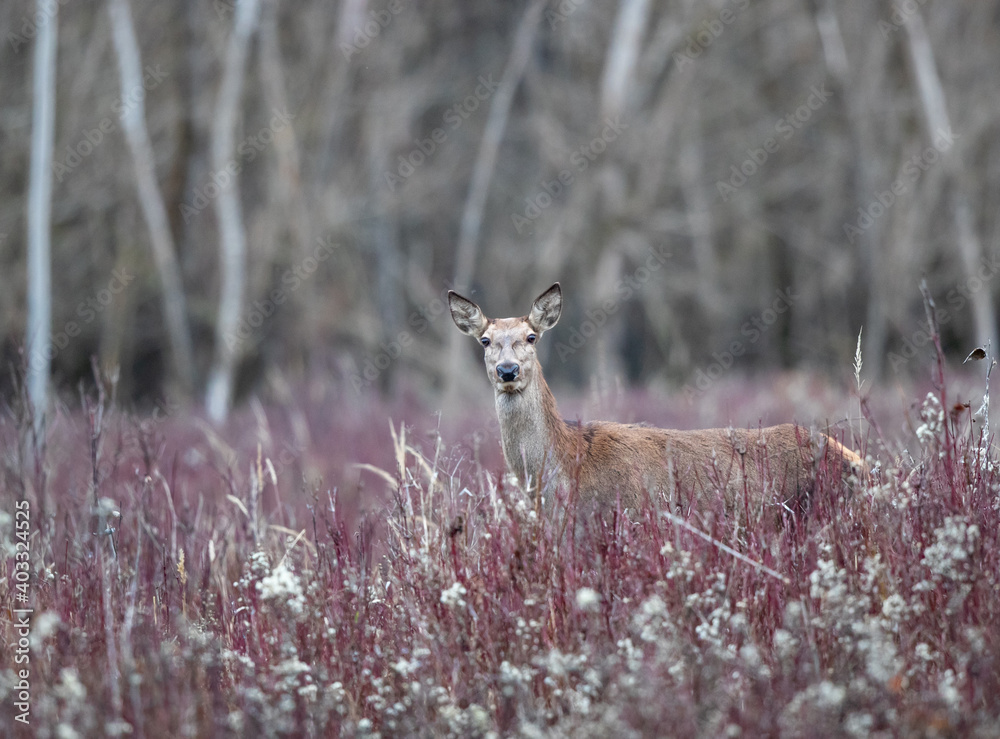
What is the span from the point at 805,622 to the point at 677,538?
1.81 ft

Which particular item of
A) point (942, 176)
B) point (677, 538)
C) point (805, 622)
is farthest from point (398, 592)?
point (942, 176)

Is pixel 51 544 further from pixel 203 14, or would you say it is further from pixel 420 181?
pixel 420 181

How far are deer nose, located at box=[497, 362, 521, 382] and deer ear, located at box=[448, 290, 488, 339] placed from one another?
65 cm
